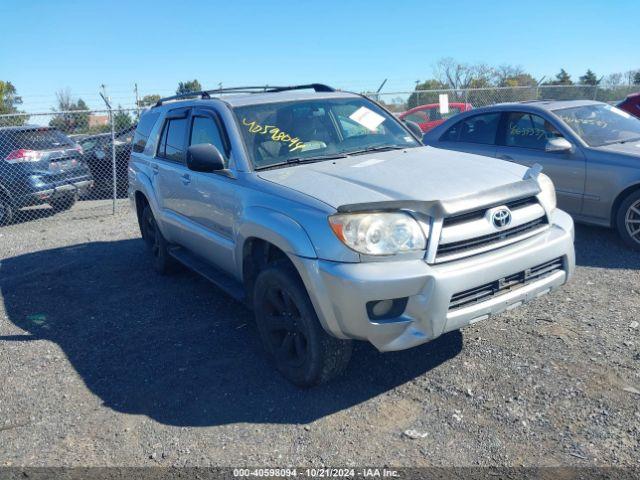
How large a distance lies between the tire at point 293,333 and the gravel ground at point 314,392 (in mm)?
171

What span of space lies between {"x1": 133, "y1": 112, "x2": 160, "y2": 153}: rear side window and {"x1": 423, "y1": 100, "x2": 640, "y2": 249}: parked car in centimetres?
390

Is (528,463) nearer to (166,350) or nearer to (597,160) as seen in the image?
(166,350)

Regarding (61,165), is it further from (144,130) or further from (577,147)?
(577,147)

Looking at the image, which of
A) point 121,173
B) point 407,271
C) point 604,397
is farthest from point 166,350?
point 121,173

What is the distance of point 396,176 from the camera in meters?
3.45

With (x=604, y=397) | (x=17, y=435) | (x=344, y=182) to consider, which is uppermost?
(x=344, y=182)

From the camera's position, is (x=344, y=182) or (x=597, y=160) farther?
(x=597, y=160)

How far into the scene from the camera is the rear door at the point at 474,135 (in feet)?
23.0

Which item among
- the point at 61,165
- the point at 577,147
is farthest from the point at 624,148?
the point at 61,165

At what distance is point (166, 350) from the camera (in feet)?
13.8

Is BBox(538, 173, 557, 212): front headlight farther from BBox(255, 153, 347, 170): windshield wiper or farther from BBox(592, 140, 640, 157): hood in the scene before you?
BBox(592, 140, 640, 157): hood

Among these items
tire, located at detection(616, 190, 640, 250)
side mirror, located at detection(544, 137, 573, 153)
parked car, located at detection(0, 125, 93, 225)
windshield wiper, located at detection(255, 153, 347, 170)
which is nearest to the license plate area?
parked car, located at detection(0, 125, 93, 225)

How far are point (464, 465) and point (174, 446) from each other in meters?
1.55

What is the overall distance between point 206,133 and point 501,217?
2511 millimetres
